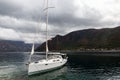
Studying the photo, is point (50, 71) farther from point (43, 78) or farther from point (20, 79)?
point (20, 79)

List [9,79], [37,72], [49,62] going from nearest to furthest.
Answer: [9,79], [37,72], [49,62]

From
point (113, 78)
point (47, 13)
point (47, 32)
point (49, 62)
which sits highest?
point (47, 13)

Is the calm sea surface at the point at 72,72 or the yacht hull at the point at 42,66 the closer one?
the calm sea surface at the point at 72,72

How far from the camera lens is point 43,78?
48.4 meters

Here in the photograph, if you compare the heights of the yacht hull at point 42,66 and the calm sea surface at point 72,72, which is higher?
the yacht hull at point 42,66

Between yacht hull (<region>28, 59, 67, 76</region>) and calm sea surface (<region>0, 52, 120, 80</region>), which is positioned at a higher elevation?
yacht hull (<region>28, 59, 67, 76</region>)

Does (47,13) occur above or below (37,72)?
above

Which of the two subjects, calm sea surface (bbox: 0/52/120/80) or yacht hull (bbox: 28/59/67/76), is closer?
calm sea surface (bbox: 0/52/120/80)

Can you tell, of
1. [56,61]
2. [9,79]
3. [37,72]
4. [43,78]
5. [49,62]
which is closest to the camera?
[9,79]

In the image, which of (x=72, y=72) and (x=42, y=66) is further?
(x=72, y=72)

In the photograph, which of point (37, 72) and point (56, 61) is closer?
point (37, 72)

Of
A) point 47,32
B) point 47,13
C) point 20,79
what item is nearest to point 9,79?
point 20,79

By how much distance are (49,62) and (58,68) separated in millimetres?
9285

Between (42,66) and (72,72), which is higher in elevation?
(42,66)
